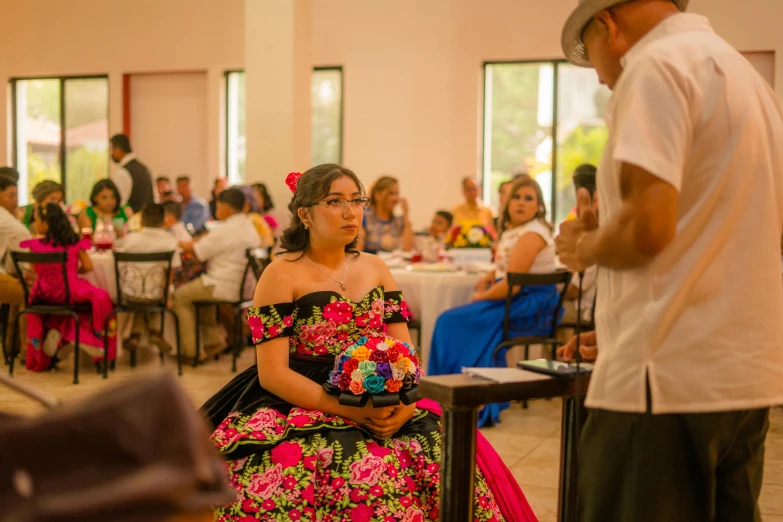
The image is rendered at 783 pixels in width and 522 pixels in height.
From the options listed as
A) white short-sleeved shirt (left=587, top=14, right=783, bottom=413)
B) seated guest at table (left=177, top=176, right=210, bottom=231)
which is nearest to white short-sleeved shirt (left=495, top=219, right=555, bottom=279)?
white short-sleeved shirt (left=587, top=14, right=783, bottom=413)

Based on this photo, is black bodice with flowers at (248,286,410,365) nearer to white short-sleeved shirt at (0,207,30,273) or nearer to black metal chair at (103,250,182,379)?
black metal chair at (103,250,182,379)

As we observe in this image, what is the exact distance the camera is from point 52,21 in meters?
12.8

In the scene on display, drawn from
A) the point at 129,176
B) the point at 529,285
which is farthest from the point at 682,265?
the point at 129,176

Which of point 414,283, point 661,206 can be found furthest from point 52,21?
point 661,206

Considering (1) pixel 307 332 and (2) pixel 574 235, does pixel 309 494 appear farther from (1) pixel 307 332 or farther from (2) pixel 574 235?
(2) pixel 574 235

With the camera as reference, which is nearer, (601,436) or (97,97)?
(601,436)

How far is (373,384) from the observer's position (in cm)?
226

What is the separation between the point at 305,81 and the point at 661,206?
747 centimetres

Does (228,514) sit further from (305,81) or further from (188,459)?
(305,81)

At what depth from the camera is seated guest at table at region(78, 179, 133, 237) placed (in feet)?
22.5

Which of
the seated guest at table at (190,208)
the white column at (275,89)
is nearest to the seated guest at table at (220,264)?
the white column at (275,89)

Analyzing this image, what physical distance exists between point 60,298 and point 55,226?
1.55ft

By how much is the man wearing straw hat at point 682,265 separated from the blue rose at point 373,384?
0.81 meters

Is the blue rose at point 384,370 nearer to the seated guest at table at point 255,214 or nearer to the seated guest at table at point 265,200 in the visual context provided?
the seated guest at table at point 255,214
